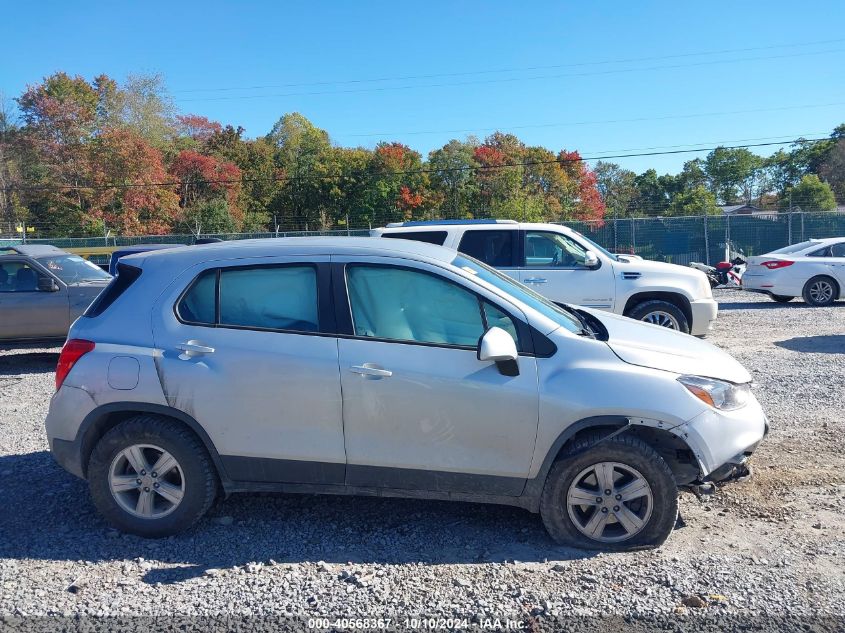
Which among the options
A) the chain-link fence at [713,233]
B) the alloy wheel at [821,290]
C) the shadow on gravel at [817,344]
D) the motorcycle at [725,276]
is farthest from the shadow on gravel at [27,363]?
the motorcycle at [725,276]

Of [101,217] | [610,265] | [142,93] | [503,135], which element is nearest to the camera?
[610,265]

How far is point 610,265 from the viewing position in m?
10.3

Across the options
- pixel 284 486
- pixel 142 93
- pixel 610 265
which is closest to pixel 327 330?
pixel 284 486

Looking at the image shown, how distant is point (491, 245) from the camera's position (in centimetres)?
1034

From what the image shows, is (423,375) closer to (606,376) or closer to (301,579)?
(606,376)

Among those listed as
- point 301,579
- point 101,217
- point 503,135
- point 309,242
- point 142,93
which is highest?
point 142,93

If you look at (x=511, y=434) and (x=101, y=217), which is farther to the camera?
(x=101, y=217)

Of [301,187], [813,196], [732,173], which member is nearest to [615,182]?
[732,173]

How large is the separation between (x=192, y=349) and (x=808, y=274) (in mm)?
14776

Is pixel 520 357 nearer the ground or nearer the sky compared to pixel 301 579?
nearer the sky

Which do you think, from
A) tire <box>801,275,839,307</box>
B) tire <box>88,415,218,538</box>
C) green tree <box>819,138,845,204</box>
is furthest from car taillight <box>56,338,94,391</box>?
green tree <box>819,138,845,204</box>

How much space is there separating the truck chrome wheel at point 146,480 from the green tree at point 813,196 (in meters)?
53.7

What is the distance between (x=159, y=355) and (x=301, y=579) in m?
1.57

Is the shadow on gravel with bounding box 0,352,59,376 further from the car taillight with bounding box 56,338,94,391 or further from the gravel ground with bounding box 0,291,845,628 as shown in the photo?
the car taillight with bounding box 56,338,94,391
